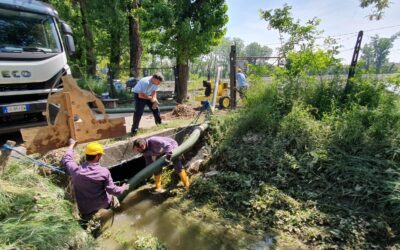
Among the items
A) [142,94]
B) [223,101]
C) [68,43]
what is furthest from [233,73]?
[68,43]

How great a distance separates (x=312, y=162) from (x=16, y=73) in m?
5.41

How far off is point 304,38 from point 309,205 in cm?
456

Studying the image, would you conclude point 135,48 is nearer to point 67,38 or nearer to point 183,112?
point 183,112

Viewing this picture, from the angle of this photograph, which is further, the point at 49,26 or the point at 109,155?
the point at 49,26

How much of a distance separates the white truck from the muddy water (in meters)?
2.67

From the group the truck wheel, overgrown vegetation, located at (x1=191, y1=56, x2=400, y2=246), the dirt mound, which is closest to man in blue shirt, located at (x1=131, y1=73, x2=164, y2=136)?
overgrown vegetation, located at (x1=191, y1=56, x2=400, y2=246)

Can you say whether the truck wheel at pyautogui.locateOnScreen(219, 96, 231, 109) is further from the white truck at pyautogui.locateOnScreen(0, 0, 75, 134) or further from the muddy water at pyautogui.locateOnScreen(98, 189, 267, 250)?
the muddy water at pyautogui.locateOnScreen(98, 189, 267, 250)

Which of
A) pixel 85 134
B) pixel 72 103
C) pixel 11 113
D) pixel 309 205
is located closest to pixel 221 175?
pixel 309 205

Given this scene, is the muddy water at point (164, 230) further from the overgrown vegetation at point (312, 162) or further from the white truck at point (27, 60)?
the white truck at point (27, 60)

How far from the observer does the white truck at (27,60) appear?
512 cm

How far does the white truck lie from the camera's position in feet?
16.8

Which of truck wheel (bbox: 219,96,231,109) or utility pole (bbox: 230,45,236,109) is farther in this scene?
truck wheel (bbox: 219,96,231,109)

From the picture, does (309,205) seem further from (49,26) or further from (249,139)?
(49,26)

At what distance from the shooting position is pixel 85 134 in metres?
5.05
